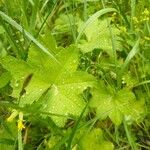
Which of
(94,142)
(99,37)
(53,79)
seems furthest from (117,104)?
(99,37)

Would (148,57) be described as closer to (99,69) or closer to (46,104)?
(99,69)

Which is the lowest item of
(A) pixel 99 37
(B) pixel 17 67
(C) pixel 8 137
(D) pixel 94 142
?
(D) pixel 94 142

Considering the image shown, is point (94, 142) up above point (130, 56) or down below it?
below

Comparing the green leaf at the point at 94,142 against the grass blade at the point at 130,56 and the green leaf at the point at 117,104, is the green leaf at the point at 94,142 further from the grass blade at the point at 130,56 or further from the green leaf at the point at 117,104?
the grass blade at the point at 130,56

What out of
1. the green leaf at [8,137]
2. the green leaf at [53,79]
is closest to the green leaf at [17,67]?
the green leaf at [53,79]

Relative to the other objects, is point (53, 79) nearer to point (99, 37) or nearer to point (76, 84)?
point (76, 84)

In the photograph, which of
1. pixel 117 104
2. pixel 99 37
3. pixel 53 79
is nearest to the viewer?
pixel 53 79

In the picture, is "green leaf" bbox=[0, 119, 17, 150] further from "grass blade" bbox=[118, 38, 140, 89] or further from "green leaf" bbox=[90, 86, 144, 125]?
"grass blade" bbox=[118, 38, 140, 89]

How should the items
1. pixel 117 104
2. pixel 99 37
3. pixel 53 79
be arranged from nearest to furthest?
pixel 53 79, pixel 117 104, pixel 99 37
